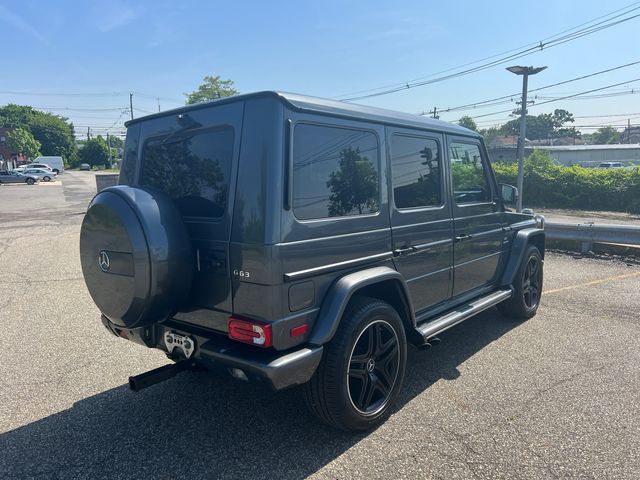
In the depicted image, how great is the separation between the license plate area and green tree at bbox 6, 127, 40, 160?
87.7 meters

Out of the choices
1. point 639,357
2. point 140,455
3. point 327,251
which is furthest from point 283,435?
point 639,357

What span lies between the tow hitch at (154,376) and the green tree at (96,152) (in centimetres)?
9748

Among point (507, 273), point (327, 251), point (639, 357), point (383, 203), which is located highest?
point (383, 203)

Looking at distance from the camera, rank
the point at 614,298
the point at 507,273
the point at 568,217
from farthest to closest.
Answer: the point at 568,217 → the point at 614,298 → the point at 507,273

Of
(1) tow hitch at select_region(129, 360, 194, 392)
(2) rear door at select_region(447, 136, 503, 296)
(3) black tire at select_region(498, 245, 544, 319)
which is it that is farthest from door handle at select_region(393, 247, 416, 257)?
(3) black tire at select_region(498, 245, 544, 319)

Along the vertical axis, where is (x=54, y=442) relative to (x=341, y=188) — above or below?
below

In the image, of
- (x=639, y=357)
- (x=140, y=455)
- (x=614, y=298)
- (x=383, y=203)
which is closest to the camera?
(x=140, y=455)

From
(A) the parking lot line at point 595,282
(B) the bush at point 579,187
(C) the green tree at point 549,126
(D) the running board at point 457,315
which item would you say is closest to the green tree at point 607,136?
(C) the green tree at point 549,126

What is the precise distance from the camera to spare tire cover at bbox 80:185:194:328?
2562 mm

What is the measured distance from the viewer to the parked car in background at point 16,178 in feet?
138

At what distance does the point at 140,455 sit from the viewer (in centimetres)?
274

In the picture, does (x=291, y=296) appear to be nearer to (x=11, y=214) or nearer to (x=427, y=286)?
(x=427, y=286)

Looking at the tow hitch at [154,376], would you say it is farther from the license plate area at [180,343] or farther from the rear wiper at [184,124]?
the rear wiper at [184,124]

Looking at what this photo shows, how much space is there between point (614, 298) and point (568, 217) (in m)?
13.0
